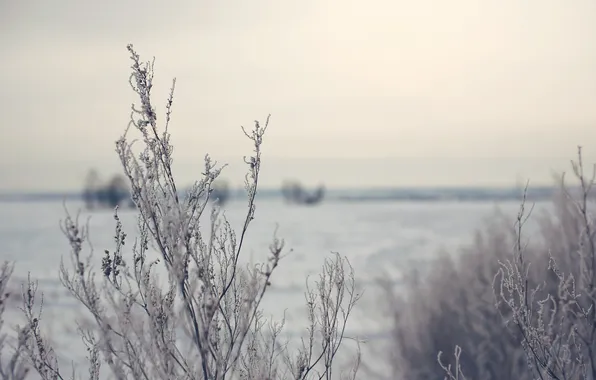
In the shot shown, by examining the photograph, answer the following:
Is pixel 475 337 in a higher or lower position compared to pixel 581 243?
lower

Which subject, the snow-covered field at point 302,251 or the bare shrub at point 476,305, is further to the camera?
the snow-covered field at point 302,251

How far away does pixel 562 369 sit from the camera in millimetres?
3406

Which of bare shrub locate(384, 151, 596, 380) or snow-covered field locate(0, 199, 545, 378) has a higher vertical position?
bare shrub locate(384, 151, 596, 380)

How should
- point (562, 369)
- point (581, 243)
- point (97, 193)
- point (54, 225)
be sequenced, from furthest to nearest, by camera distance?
point (97, 193) < point (54, 225) < point (562, 369) < point (581, 243)

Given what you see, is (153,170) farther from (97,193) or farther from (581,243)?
(97,193)

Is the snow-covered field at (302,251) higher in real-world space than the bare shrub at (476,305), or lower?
lower

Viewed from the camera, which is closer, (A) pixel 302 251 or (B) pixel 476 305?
(B) pixel 476 305

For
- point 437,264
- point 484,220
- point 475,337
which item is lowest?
point 475,337

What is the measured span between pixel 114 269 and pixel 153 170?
1.79 feet

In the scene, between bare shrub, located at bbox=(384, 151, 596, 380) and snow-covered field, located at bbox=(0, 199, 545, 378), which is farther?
snow-covered field, located at bbox=(0, 199, 545, 378)

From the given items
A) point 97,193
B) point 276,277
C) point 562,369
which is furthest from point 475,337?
point 97,193

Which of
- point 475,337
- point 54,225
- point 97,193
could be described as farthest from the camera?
point 97,193

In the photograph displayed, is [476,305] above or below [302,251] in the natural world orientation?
above

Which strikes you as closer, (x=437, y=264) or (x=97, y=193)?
(x=437, y=264)
